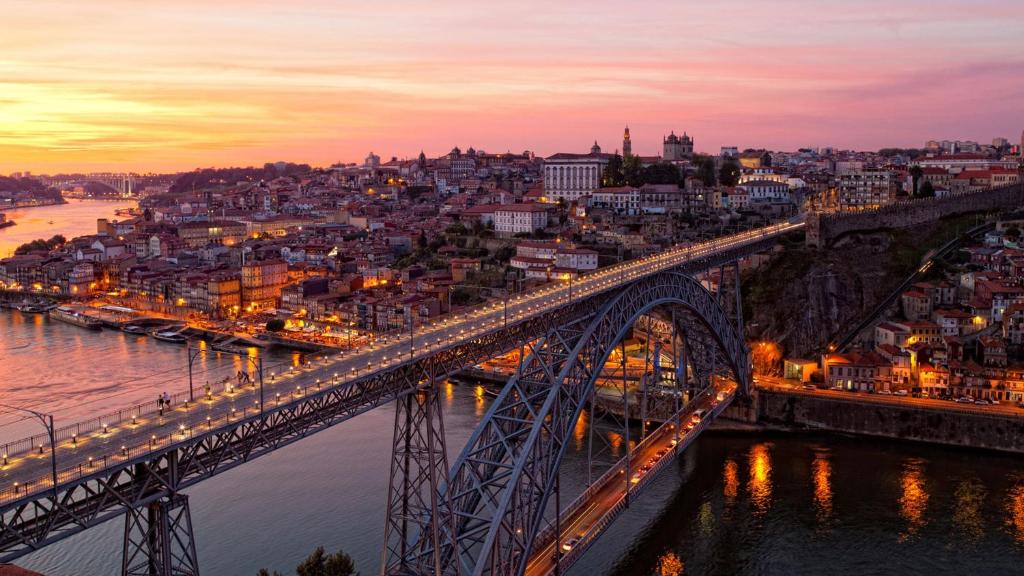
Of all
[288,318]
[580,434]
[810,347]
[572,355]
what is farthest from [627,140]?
[572,355]

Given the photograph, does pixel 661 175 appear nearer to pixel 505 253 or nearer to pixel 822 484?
pixel 505 253

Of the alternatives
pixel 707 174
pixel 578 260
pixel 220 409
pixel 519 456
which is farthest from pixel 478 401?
pixel 707 174

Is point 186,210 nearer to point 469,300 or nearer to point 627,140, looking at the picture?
point 627,140

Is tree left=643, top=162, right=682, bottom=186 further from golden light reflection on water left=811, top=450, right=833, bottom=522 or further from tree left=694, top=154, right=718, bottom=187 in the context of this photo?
golden light reflection on water left=811, top=450, right=833, bottom=522

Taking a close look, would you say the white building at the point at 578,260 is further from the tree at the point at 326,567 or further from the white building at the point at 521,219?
the tree at the point at 326,567

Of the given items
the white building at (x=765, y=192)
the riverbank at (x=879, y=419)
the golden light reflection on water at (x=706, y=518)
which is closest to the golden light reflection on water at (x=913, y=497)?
the riverbank at (x=879, y=419)
